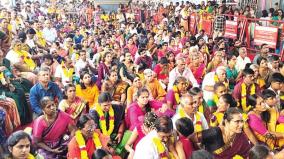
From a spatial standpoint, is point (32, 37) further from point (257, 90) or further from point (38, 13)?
point (38, 13)

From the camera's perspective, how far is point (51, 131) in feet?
12.4

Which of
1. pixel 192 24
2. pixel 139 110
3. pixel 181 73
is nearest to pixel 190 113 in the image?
pixel 139 110

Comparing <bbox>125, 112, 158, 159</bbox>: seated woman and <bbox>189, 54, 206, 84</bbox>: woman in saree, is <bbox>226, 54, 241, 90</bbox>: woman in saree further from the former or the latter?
<bbox>125, 112, 158, 159</bbox>: seated woman

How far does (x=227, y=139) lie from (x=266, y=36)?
18.3 feet

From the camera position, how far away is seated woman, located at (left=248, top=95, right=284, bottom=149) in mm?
3652

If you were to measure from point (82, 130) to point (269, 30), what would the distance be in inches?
235

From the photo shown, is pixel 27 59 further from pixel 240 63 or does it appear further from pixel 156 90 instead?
pixel 240 63

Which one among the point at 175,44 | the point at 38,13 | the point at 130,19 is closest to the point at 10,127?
the point at 175,44

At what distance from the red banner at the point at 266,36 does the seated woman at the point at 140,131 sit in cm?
527

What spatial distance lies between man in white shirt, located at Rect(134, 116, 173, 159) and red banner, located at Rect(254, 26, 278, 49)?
5652 mm

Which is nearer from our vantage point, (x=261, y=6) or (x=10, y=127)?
(x=10, y=127)

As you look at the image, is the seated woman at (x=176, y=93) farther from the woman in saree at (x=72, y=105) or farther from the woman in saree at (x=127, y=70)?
the woman in saree at (x=127, y=70)

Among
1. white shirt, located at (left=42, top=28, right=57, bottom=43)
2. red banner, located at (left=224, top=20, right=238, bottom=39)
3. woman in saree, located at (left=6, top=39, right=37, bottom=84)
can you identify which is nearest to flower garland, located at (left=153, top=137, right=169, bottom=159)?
woman in saree, located at (left=6, top=39, right=37, bottom=84)

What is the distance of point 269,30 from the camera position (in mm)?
8148
